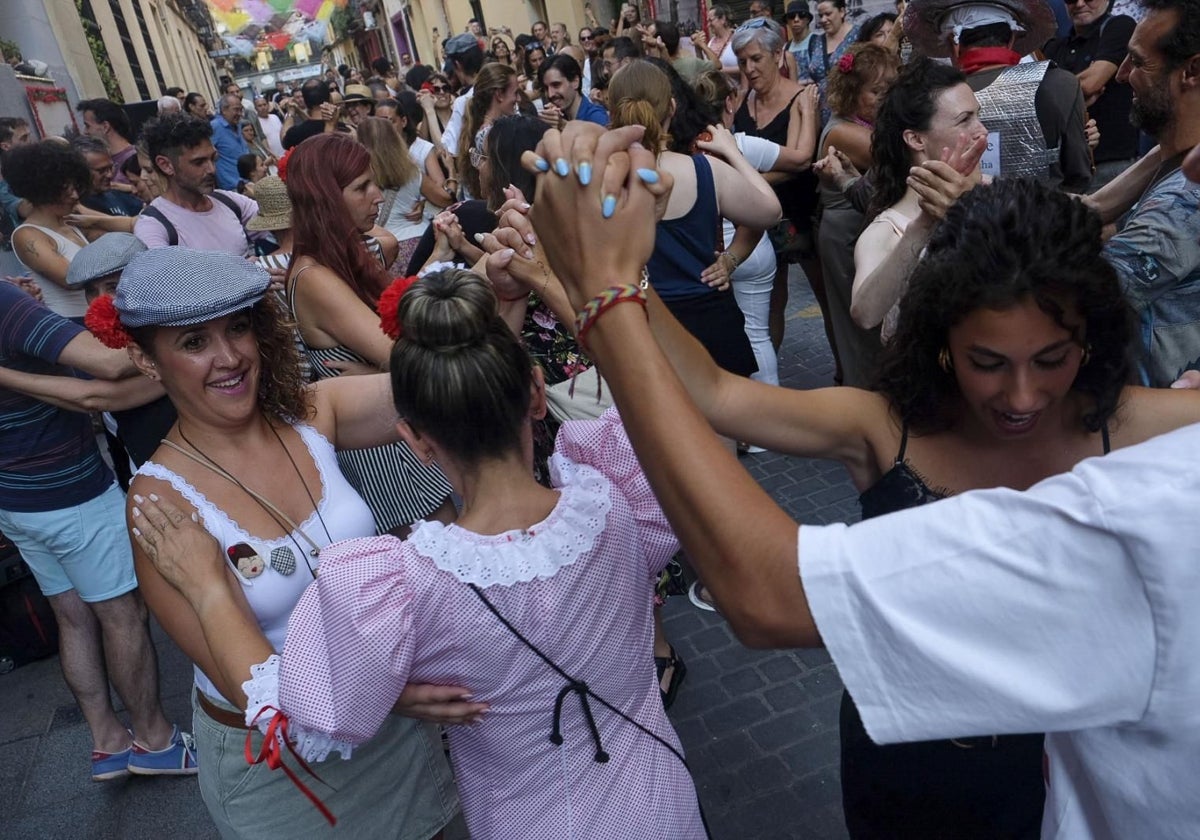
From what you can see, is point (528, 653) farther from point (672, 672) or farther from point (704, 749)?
point (672, 672)

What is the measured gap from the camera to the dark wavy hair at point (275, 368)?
2250 millimetres

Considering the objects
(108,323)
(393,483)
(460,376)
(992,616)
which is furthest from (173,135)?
(992,616)

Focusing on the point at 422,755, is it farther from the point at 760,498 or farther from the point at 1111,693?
the point at 1111,693

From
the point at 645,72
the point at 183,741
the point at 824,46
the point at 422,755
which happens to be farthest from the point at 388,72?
the point at 422,755

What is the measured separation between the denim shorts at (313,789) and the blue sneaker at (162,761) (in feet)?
5.20

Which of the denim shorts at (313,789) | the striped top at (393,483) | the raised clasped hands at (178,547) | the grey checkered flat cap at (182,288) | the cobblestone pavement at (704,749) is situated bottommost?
the cobblestone pavement at (704,749)

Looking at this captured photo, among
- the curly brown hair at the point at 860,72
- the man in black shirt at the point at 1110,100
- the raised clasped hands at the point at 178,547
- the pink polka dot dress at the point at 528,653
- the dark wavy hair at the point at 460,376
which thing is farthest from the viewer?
the man in black shirt at the point at 1110,100

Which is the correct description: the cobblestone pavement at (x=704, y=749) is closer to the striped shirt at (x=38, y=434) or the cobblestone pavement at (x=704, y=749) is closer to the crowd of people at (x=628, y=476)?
the crowd of people at (x=628, y=476)

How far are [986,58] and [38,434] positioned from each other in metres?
3.92

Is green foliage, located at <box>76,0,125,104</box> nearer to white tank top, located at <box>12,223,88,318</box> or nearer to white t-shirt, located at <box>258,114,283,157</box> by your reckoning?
white t-shirt, located at <box>258,114,283,157</box>

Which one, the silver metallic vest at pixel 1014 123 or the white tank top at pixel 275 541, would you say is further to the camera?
the silver metallic vest at pixel 1014 123

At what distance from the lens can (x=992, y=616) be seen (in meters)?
0.82

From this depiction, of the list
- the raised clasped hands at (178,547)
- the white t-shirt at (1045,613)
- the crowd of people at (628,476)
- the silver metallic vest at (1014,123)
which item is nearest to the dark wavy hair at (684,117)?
the crowd of people at (628,476)

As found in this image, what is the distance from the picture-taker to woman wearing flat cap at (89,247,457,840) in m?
1.95
